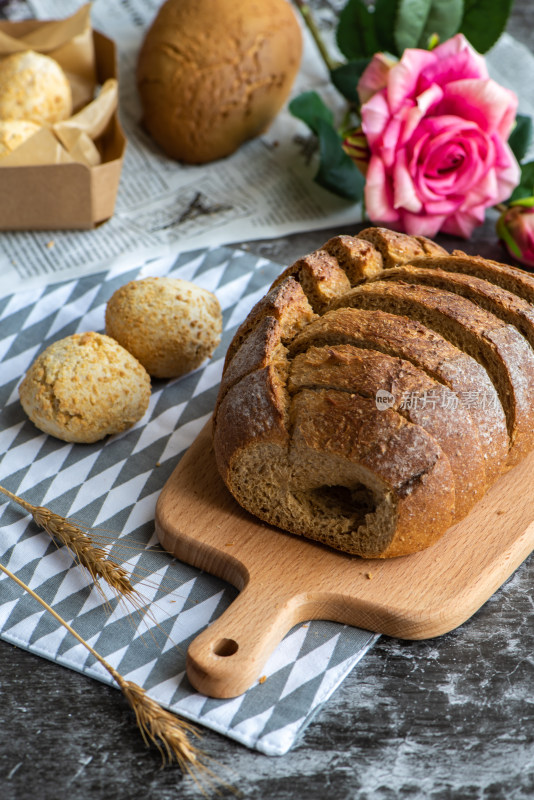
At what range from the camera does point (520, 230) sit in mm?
2844

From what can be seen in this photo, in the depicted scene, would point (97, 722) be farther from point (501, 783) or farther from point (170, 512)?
point (501, 783)

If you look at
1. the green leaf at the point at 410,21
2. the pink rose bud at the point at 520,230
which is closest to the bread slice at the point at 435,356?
the pink rose bud at the point at 520,230

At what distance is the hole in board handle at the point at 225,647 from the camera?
5.63ft

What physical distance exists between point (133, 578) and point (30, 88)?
6.48 feet

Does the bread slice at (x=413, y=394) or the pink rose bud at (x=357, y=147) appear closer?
the bread slice at (x=413, y=394)

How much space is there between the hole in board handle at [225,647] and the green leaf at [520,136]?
2.19m

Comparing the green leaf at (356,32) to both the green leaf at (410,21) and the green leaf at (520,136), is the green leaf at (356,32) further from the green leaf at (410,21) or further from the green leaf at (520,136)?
the green leaf at (520,136)

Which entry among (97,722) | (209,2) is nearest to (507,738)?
(97,722)

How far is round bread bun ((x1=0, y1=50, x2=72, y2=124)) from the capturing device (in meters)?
3.02

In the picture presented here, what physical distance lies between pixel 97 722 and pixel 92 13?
3.42 meters

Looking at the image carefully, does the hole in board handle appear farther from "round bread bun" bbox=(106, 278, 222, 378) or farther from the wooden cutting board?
"round bread bun" bbox=(106, 278, 222, 378)

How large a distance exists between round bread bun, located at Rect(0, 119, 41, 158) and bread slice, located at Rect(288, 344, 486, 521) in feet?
5.16

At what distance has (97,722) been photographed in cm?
169

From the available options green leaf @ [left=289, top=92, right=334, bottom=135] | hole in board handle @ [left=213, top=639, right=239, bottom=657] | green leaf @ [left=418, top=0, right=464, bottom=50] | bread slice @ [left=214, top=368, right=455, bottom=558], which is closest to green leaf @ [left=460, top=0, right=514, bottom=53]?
green leaf @ [left=418, top=0, right=464, bottom=50]
